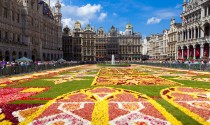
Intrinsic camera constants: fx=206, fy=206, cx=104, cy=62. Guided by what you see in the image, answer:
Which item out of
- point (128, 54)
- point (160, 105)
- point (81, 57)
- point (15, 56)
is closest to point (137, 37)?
point (128, 54)

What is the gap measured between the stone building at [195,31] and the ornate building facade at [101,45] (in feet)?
145

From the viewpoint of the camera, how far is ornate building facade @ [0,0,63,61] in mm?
44531

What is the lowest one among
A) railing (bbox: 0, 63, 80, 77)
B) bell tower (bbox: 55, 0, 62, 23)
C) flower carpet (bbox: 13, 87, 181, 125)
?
flower carpet (bbox: 13, 87, 181, 125)

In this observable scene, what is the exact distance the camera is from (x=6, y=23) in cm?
4556

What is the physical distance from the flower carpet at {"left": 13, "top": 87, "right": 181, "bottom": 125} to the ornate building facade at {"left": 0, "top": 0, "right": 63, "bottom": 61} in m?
38.9

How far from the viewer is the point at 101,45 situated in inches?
4461

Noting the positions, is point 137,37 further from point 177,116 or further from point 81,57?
point 177,116

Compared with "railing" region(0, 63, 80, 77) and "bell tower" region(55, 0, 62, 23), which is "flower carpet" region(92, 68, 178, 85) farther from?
"bell tower" region(55, 0, 62, 23)

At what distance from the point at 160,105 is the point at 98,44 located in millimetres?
106310

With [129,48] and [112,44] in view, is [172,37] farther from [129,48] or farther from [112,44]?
[112,44]

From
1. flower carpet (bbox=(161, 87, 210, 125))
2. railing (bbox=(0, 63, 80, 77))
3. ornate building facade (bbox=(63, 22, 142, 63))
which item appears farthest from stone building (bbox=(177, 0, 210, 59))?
flower carpet (bbox=(161, 87, 210, 125))

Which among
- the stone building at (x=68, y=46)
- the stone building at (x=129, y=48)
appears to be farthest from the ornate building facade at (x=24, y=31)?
the stone building at (x=129, y=48)

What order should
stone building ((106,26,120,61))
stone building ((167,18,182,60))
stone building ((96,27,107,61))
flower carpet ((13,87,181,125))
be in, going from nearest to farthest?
flower carpet ((13,87,181,125))
stone building ((167,18,182,60))
stone building ((96,27,107,61))
stone building ((106,26,120,61))

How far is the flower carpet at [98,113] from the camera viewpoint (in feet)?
19.0
